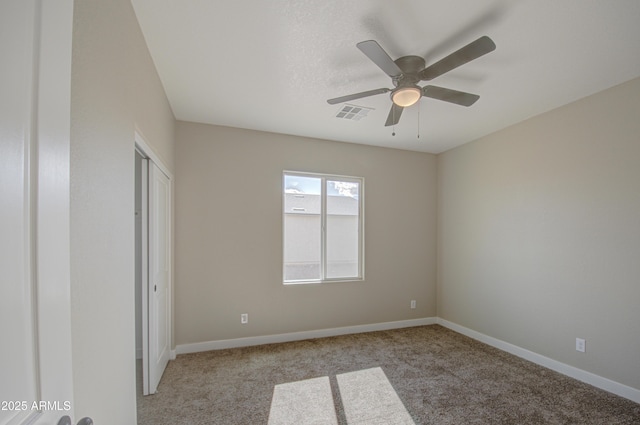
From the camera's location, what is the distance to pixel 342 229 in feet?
14.4

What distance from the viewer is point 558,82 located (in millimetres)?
2611

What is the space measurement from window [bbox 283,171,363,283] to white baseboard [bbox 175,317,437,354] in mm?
707

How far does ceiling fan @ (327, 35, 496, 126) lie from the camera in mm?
1748

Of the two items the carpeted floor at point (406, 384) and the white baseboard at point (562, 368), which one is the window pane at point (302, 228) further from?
the white baseboard at point (562, 368)

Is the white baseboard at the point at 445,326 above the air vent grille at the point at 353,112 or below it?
below

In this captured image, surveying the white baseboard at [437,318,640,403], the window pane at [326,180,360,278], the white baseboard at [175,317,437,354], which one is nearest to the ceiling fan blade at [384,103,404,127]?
the window pane at [326,180,360,278]

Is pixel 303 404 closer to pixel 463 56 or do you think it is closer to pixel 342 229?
pixel 342 229

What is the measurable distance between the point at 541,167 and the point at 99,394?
423 cm

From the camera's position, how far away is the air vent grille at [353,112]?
10.3ft

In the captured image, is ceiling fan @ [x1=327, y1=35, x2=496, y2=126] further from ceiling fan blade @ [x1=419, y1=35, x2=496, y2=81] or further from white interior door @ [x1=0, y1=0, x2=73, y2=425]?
white interior door @ [x1=0, y1=0, x2=73, y2=425]

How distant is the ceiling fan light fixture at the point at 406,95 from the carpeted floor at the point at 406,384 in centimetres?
246

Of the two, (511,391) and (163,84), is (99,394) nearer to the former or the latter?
(163,84)

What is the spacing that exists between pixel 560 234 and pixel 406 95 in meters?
2.40

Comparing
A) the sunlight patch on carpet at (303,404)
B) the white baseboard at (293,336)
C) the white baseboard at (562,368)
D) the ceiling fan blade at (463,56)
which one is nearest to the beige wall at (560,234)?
the white baseboard at (562,368)
